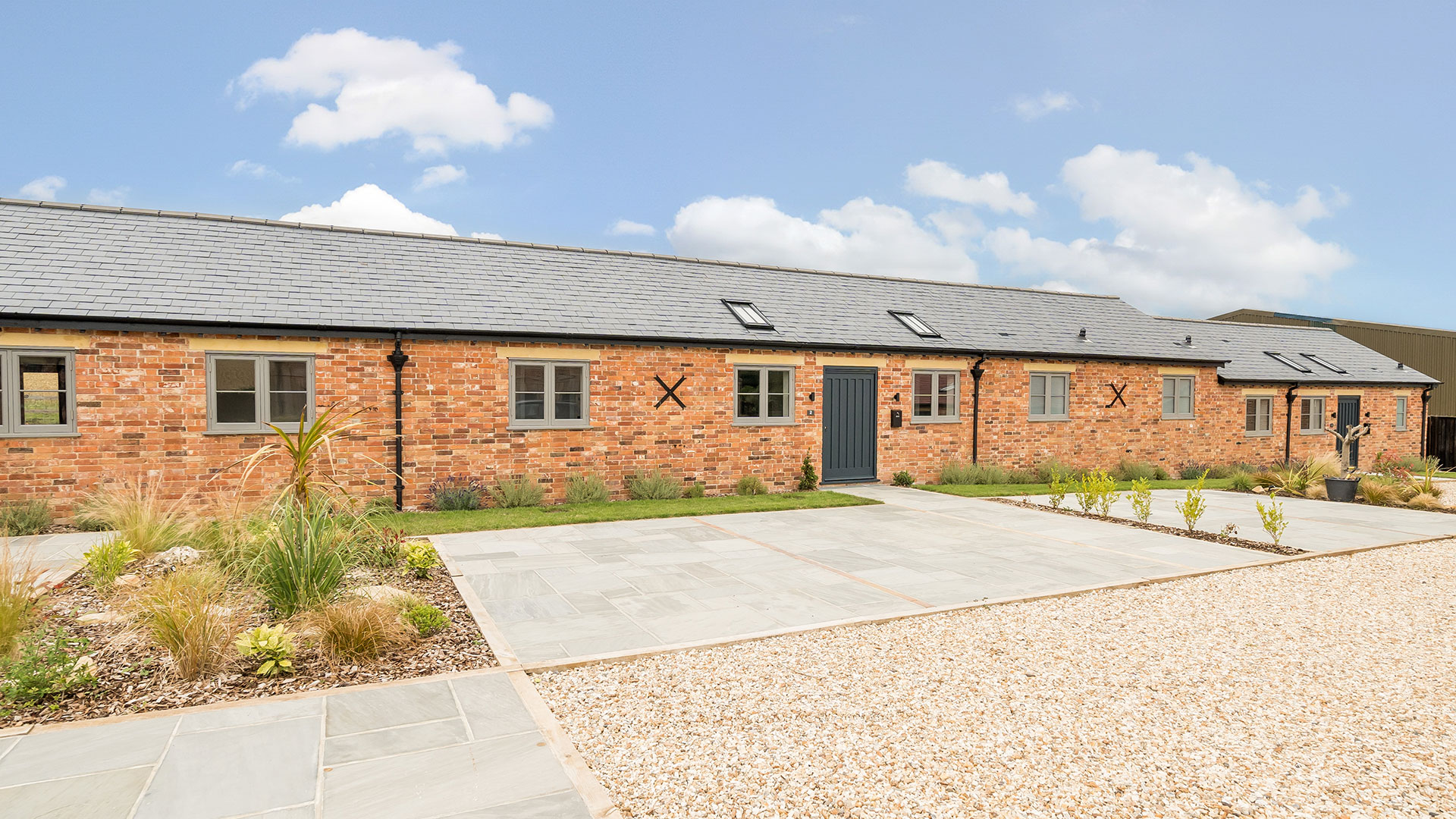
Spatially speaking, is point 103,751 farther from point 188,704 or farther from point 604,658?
point 604,658

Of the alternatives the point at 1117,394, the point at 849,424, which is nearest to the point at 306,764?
the point at 849,424

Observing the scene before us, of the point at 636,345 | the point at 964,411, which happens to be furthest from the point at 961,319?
the point at 636,345

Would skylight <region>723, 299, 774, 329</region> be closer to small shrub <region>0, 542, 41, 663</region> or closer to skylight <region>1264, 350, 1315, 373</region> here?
small shrub <region>0, 542, 41, 663</region>

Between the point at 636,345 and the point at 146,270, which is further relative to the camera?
the point at 636,345

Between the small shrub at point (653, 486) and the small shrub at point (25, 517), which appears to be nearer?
the small shrub at point (25, 517)

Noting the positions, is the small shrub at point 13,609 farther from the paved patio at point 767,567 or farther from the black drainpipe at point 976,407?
the black drainpipe at point 976,407

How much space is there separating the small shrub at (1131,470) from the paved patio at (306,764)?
17.2 meters

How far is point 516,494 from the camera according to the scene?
12125 millimetres

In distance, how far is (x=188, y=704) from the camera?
4234 millimetres

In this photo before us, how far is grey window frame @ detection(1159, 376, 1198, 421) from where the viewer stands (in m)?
19.1

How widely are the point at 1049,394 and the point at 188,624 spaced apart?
16.8 meters

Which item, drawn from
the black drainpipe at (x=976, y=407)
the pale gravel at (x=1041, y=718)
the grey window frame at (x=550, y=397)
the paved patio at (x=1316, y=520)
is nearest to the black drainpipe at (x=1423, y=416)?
the paved patio at (x=1316, y=520)

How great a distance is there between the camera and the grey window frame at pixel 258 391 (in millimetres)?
10797

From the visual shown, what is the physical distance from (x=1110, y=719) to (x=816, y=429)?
10714mm
